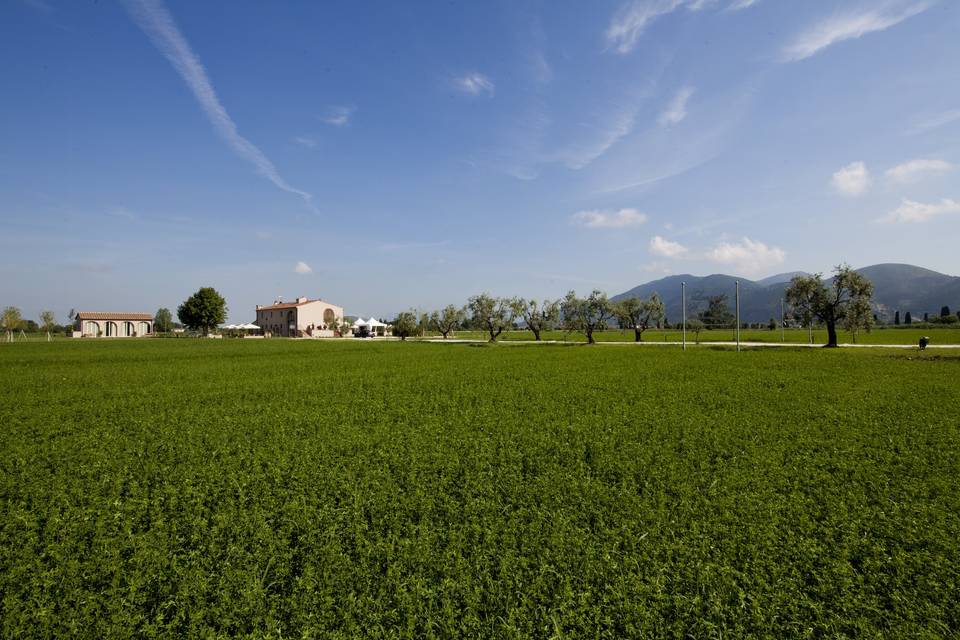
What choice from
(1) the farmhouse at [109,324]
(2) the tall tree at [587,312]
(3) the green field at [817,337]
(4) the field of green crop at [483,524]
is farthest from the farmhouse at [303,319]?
(4) the field of green crop at [483,524]

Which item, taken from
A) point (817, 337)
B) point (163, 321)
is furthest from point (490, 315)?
point (163, 321)

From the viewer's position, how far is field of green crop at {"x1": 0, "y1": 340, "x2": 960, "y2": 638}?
4207 millimetres

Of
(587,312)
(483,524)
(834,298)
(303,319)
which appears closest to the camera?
(483,524)

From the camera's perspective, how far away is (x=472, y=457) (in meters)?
8.52

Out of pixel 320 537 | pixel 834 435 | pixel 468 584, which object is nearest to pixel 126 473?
pixel 320 537

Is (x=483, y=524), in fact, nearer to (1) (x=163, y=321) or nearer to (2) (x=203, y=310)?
(2) (x=203, y=310)

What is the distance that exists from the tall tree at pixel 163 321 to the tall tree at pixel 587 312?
6162 inches

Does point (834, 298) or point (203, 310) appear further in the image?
point (203, 310)

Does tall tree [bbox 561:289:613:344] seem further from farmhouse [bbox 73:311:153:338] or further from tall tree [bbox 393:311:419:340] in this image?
farmhouse [bbox 73:311:153:338]

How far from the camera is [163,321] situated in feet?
543

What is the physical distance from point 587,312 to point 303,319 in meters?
76.4

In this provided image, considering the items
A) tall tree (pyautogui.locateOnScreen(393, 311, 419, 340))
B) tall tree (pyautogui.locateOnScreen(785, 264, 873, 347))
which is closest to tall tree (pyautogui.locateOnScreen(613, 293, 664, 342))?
tall tree (pyautogui.locateOnScreen(785, 264, 873, 347))

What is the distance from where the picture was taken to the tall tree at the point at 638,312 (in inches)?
2699

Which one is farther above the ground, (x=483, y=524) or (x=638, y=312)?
(x=638, y=312)
